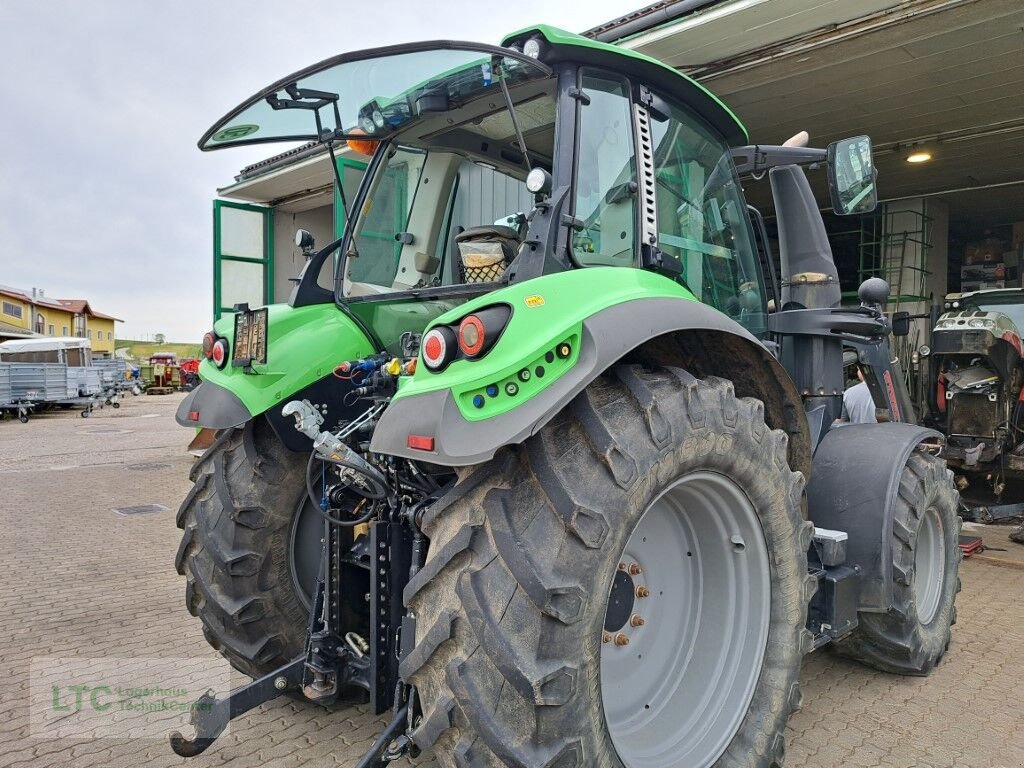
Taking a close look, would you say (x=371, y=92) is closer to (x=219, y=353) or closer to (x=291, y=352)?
(x=291, y=352)

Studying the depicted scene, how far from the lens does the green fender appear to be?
2.87 m

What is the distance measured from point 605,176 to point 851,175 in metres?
1.43

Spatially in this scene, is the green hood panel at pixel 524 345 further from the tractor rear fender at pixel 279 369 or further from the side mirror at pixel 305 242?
the side mirror at pixel 305 242

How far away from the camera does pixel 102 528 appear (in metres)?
7.38

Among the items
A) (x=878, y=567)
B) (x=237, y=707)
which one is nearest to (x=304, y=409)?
(x=237, y=707)

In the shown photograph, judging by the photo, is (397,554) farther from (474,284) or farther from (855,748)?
(855,748)

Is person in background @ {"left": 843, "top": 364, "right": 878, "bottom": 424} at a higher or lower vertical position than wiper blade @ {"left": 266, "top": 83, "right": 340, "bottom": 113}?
lower

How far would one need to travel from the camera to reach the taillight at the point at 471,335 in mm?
1874

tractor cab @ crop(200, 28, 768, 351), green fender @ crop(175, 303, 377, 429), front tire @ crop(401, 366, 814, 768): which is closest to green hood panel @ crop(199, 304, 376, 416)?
green fender @ crop(175, 303, 377, 429)

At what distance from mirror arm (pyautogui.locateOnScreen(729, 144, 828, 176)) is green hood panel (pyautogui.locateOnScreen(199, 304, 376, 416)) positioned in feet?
6.50

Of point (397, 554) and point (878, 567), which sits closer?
point (397, 554)

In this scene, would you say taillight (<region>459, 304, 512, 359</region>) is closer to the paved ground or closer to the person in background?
the paved ground

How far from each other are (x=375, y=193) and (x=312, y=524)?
156 centimetres

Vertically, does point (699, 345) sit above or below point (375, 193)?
below
